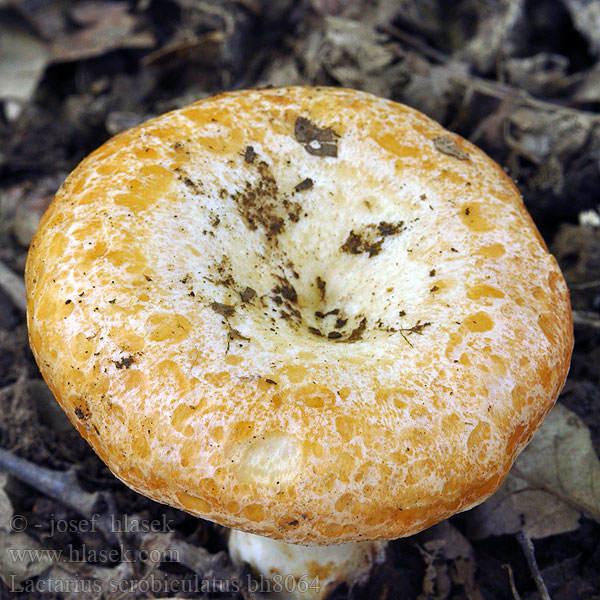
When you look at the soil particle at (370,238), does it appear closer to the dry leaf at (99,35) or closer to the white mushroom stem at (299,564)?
the white mushroom stem at (299,564)

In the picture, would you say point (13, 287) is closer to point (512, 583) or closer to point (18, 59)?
point (18, 59)

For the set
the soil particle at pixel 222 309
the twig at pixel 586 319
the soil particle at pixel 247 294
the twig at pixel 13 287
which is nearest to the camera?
the soil particle at pixel 222 309

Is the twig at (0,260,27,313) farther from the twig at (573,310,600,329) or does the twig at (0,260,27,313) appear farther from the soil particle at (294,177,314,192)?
the twig at (573,310,600,329)

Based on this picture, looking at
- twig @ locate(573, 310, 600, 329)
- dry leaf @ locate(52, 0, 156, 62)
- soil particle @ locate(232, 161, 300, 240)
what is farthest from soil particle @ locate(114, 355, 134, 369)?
dry leaf @ locate(52, 0, 156, 62)

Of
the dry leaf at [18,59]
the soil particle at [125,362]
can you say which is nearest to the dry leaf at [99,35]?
the dry leaf at [18,59]

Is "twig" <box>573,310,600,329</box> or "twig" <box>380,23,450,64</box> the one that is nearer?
"twig" <box>573,310,600,329</box>

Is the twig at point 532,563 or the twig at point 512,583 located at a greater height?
the twig at point 532,563

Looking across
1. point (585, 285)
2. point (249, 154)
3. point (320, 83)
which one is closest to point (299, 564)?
point (249, 154)

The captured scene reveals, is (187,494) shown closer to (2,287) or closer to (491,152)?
(2,287)
